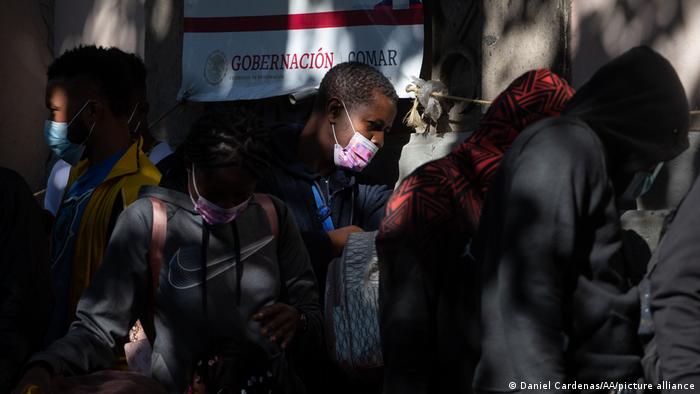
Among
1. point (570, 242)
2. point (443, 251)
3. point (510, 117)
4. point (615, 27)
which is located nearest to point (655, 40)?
point (615, 27)

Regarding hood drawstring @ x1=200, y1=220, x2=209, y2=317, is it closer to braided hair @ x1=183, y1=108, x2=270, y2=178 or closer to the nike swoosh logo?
the nike swoosh logo

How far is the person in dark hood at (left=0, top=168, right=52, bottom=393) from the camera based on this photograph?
12.7ft

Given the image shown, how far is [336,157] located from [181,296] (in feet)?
4.92

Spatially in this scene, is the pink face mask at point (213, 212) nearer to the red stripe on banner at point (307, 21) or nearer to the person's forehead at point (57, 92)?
the person's forehead at point (57, 92)

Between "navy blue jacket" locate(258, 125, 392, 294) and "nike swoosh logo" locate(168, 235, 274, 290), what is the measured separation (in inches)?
31.5

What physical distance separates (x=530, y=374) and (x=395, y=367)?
20.7 inches

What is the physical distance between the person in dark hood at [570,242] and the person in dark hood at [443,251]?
21 centimetres

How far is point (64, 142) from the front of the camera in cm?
500

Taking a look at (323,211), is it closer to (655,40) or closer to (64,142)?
(64,142)

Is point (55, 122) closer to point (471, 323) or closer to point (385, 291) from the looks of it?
point (385, 291)

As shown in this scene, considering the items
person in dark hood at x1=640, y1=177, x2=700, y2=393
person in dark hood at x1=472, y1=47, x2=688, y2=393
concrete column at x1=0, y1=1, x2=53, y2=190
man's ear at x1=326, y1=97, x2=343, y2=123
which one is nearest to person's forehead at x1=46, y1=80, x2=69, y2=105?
man's ear at x1=326, y1=97, x2=343, y2=123

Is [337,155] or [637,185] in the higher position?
[637,185]

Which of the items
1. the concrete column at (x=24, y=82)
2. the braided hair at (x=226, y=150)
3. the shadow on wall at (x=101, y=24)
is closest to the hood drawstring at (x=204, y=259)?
the braided hair at (x=226, y=150)

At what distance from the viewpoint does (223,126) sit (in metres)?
3.79
